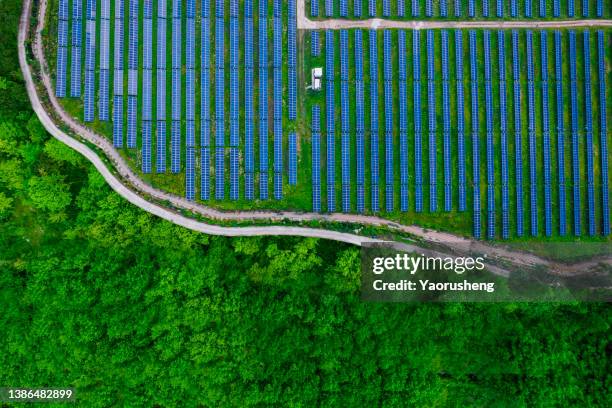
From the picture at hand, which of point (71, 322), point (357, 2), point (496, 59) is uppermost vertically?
point (357, 2)

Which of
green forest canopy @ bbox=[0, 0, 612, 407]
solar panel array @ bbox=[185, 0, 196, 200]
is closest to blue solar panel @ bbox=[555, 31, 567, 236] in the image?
green forest canopy @ bbox=[0, 0, 612, 407]

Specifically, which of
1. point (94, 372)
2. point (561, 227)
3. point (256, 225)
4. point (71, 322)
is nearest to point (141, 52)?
point (256, 225)

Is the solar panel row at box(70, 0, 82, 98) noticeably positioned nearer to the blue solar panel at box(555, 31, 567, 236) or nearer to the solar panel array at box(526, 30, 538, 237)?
the solar panel array at box(526, 30, 538, 237)

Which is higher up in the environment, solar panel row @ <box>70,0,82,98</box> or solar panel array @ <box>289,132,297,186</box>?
solar panel row @ <box>70,0,82,98</box>

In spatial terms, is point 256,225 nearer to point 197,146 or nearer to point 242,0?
point 197,146

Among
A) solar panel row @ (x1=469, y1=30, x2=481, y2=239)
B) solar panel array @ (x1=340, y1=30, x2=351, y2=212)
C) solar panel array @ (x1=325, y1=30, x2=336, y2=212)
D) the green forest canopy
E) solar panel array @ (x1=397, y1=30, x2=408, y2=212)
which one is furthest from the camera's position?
solar panel array @ (x1=397, y1=30, x2=408, y2=212)

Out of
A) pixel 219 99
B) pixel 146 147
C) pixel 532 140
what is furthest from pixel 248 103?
pixel 532 140

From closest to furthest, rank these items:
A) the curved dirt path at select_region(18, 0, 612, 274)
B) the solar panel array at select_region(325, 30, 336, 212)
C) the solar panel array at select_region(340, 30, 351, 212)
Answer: the curved dirt path at select_region(18, 0, 612, 274) < the solar panel array at select_region(325, 30, 336, 212) < the solar panel array at select_region(340, 30, 351, 212)
